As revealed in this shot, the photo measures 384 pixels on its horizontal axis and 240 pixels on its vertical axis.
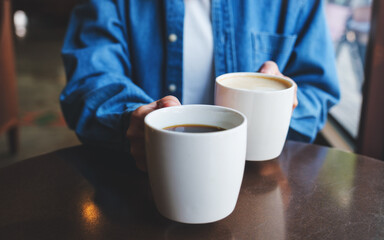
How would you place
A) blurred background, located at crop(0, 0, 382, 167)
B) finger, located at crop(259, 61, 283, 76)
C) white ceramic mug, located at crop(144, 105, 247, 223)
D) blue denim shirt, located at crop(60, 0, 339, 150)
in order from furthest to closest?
blurred background, located at crop(0, 0, 382, 167) → blue denim shirt, located at crop(60, 0, 339, 150) → finger, located at crop(259, 61, 283, 76) → white ceramic mug, located at crop(144, 105, 247, 223)

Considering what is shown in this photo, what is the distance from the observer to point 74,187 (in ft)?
1.81

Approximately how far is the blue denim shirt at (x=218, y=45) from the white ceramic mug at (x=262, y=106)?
9.0 inches

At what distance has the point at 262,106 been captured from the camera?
1.72 ft

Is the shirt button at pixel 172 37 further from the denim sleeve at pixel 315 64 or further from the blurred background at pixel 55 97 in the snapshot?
the blurred background at pixel 55 97

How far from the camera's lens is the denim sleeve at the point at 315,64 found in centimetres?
86

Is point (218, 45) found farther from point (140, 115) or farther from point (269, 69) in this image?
point (140, 115)

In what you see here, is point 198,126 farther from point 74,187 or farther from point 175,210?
point 74,187

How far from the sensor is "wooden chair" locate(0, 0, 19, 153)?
2148 mm

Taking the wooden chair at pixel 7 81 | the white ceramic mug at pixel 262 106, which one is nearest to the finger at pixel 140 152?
the white ceramic mug at pixel 262 106

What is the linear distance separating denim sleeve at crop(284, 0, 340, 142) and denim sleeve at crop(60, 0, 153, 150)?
38 centimetres

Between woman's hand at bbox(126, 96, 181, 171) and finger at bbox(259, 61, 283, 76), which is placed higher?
finger at bbox(259, 61, 283, 76)

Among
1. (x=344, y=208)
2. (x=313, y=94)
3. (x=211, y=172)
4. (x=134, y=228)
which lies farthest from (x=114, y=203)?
(x=313, y=94)

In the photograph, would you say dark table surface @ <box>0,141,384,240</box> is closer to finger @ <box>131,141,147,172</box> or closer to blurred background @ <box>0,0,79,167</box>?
finger @ <box>131,141,147,172</box>

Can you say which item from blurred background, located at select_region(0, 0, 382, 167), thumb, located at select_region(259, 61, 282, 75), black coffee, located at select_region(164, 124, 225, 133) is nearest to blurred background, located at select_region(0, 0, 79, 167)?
blurred background, located at select_region(0, 0, 382, 167)
